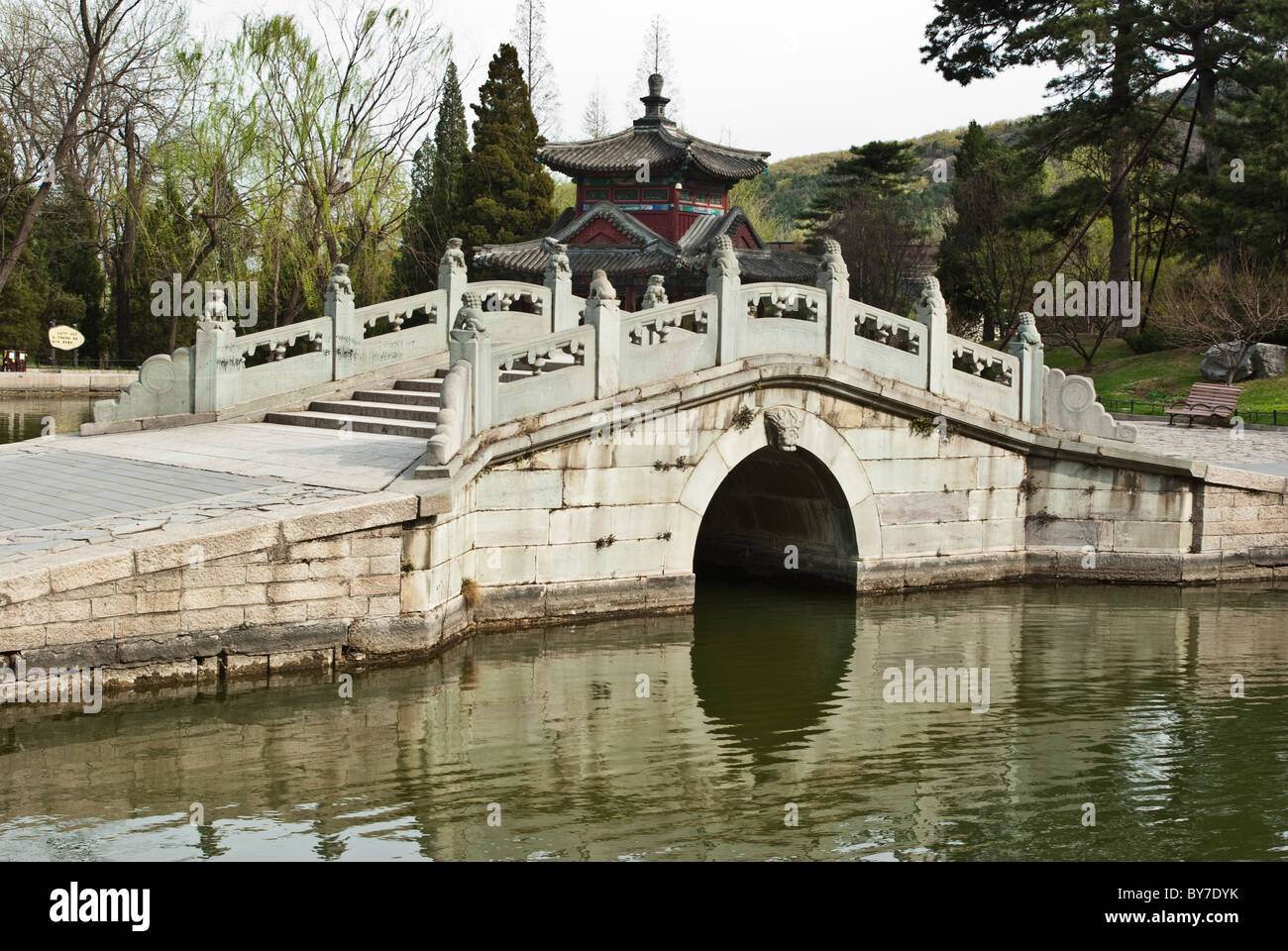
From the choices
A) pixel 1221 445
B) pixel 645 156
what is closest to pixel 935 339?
pixel 1221 445

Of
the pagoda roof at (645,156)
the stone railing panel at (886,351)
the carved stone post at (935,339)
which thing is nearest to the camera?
the stone railing panel at (886,351)

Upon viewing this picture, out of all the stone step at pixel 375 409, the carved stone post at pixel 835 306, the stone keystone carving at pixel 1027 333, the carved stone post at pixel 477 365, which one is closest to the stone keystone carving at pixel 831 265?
the carved stone post at pixel 835 306

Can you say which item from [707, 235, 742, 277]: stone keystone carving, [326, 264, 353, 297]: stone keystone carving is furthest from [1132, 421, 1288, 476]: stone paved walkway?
[326, 264, 353, 297]: stone keystone carving

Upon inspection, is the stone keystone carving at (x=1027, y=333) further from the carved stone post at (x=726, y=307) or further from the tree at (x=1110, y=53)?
the tree at (x=1110, y=53)

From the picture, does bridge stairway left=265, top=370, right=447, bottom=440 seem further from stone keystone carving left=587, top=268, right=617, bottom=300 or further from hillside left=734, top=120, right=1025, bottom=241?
hillside left=734, top=120, right=1025, bottom=241

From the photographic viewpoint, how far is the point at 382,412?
13.4 m

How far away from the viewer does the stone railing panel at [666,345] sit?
1152cm

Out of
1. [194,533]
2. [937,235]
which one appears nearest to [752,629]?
[194,533]

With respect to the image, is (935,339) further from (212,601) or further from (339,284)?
(212,601)

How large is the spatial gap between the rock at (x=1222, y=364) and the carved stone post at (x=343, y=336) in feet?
60.7

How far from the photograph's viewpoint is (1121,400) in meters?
26.9

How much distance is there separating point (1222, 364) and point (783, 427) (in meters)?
17.5

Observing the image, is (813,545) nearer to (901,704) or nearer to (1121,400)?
(901,704)

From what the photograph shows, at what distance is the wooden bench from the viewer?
872 inches
